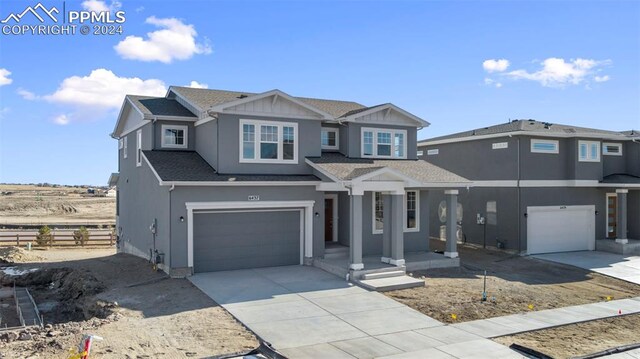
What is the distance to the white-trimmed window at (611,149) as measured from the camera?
23.2 metres

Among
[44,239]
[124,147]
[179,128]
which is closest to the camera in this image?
[179,128]

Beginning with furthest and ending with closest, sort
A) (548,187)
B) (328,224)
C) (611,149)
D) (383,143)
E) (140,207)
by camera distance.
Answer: (611,149)
(548,187)
(383,143)
(328,224)
(140,207)

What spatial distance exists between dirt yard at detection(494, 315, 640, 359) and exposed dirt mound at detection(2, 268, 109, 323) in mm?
9598

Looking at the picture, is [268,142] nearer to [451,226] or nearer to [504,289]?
[451,226]

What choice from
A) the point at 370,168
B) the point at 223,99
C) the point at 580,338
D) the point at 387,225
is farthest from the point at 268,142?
the point at 580,338

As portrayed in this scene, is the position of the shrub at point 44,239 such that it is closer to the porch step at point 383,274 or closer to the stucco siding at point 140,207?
the stucco siding at point 140,207

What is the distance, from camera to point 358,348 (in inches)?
365

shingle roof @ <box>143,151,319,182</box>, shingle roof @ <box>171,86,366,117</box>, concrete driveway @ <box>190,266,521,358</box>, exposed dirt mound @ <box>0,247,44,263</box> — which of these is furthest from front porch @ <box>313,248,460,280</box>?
exposed dirt mound @ <box>0,247,44,263</box>

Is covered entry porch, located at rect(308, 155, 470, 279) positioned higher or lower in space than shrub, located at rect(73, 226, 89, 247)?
higher

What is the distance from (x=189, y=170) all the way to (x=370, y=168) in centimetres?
A: 593

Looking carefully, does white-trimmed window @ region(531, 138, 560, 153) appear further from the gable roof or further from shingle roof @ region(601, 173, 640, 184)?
shingle roof @ region(601, 173, 640, 184)

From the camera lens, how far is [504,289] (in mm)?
14461

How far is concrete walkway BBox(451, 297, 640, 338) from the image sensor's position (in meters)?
10.7

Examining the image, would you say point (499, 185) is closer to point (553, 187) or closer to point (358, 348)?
point (553, 187)
